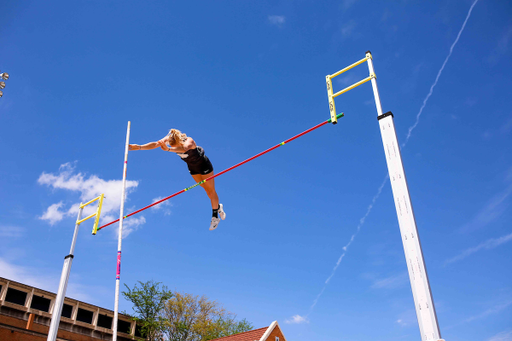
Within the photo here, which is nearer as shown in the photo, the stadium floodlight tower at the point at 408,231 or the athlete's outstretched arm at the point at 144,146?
the stadium floodlight tower at the point at 408,231

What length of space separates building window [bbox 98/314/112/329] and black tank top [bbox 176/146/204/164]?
83.9 ft

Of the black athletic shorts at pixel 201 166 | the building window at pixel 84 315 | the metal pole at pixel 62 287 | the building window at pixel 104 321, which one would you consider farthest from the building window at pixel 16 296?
the black athletic shorts at pixel 201 166

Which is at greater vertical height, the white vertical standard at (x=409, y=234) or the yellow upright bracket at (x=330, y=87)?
the yellow upright bracket at (x=330, y=87)

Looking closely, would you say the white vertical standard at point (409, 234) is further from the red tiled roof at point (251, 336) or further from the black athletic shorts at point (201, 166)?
the red tiled roof at point (251, 336)

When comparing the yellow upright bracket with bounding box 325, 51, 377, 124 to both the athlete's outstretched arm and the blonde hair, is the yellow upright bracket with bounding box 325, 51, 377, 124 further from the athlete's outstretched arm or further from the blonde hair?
the athlete's outstretched arm

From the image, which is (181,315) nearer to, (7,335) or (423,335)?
(7,335)

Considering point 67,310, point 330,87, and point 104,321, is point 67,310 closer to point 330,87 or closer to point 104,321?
point 104,321

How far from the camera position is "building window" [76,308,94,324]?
28.2m

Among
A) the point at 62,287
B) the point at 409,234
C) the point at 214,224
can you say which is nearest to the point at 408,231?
the point at 409,234

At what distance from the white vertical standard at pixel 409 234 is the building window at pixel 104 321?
2983 cm

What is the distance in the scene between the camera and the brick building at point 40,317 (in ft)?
77.0

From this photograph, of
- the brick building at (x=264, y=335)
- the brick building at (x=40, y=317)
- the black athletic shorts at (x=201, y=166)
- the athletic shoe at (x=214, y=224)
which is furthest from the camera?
the brick building at (x=264, y=335)

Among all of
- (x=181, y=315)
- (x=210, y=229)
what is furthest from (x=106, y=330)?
(x=210, y=229)

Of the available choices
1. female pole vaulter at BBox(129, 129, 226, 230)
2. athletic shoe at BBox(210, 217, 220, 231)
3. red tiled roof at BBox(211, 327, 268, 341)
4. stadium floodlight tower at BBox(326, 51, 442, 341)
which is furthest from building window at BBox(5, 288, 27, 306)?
stadium floodlight tower at BBox(326, 51, 442, 341)
